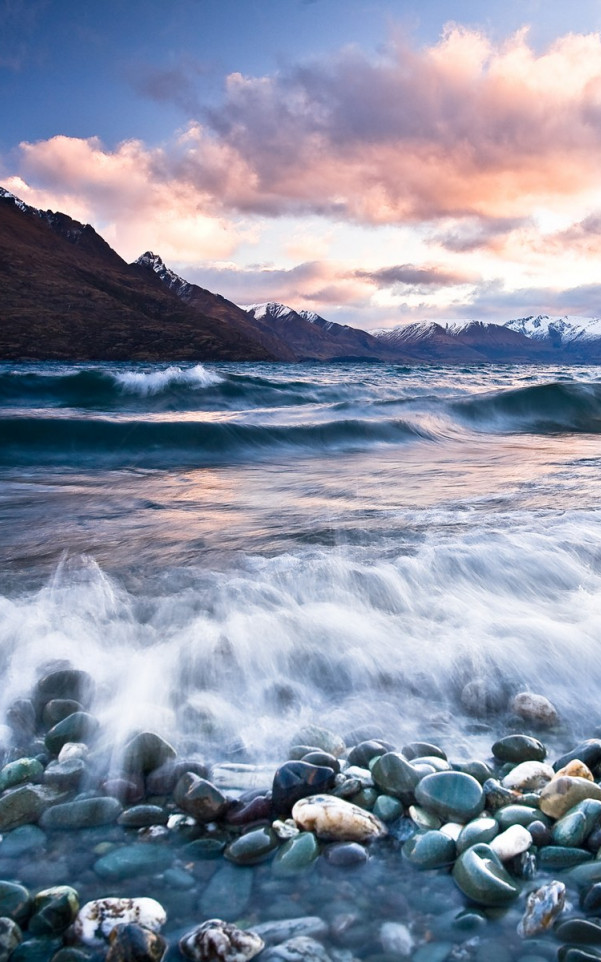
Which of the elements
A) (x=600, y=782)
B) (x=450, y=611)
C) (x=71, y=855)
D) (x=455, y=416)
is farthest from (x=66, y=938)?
(x=455, y=416)

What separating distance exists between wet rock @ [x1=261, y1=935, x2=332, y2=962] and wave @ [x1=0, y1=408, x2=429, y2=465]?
8.37m

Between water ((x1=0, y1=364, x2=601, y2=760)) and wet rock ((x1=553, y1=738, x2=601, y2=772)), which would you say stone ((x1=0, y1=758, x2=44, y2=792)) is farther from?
wet rock ((x1=553, y1=738, x2=601, y2=772))

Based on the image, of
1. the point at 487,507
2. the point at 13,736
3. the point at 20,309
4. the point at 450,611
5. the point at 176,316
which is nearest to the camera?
the point at 13,736

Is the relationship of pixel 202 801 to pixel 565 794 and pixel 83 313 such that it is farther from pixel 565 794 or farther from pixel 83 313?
pixel 83 313

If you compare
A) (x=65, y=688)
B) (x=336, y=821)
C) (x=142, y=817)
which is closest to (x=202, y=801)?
(x=142, y=817)

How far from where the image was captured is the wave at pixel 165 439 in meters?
10.0

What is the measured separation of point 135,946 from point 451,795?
0.95 m

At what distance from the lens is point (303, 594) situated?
350cm

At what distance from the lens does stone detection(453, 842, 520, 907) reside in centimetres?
150

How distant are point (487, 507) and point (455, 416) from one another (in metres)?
9.98

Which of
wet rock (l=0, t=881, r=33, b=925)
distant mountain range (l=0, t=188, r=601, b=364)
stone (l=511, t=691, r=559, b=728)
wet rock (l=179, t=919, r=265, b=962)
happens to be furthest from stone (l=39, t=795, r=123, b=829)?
distant mountain range (l=0, t=188, r=601, b=364)

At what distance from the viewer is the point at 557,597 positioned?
3.58 meters

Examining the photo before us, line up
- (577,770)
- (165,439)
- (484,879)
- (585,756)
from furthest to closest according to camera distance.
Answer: (165,439) → (585,756) → (577,770) → (484,879)

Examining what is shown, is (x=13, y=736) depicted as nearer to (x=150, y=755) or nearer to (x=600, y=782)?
(x=150, y=755)
